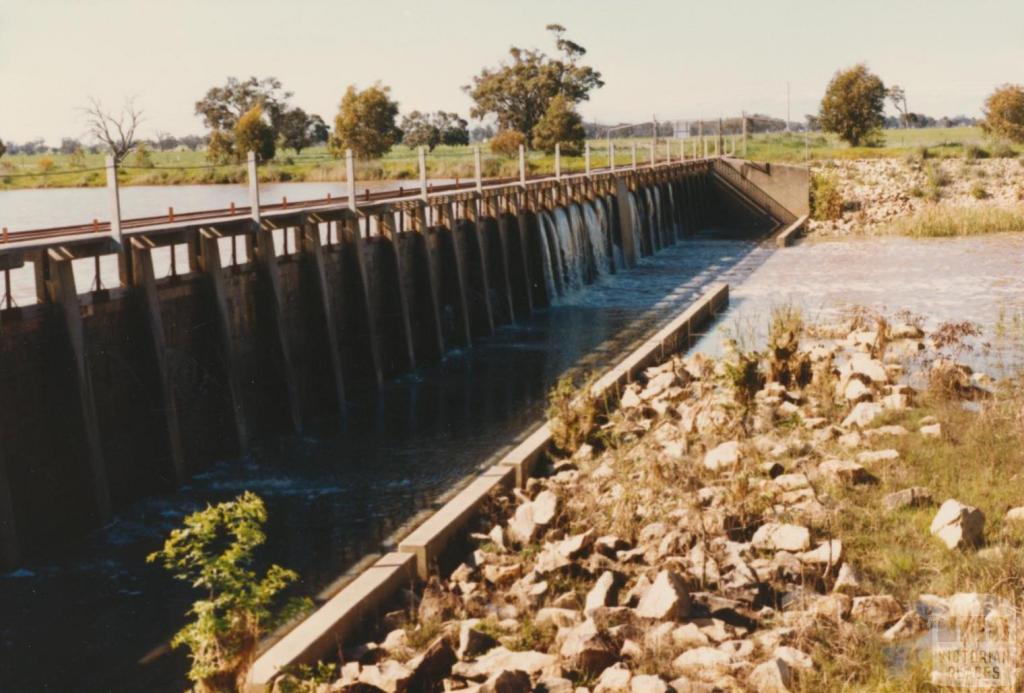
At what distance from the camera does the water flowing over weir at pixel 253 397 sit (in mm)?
14438

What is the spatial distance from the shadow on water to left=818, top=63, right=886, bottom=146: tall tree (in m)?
65.9

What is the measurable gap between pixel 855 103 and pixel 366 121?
39.8m

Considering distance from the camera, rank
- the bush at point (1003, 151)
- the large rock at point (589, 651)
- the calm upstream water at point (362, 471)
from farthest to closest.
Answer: the bush at point (1003, 151)
the calm upstream water at point (362, 471)
the large rock at point (589, 651)

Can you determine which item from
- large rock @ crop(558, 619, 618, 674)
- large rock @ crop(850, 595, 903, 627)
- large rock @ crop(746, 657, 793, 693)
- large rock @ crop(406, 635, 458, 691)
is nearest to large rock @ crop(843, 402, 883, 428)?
large rock @ crop(850, 595, 903, 627)

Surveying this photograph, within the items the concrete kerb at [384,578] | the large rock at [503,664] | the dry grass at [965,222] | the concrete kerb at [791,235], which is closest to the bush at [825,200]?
the concrete kerb at [791,235]

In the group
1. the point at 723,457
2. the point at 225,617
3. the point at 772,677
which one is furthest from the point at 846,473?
the point at 225,617

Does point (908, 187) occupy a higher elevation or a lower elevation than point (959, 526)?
higher

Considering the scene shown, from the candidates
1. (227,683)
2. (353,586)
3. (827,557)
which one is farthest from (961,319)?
(227,683)

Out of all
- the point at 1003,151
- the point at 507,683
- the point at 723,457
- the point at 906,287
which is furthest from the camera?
the point at 1003,151

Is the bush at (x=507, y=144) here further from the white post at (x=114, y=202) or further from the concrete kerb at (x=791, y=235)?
the white post at (x=114, y=202)

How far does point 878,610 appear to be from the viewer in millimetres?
10000

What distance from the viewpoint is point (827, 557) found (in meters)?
11.1

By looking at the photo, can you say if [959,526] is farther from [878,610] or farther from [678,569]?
[678,569]

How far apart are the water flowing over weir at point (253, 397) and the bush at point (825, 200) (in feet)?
111
